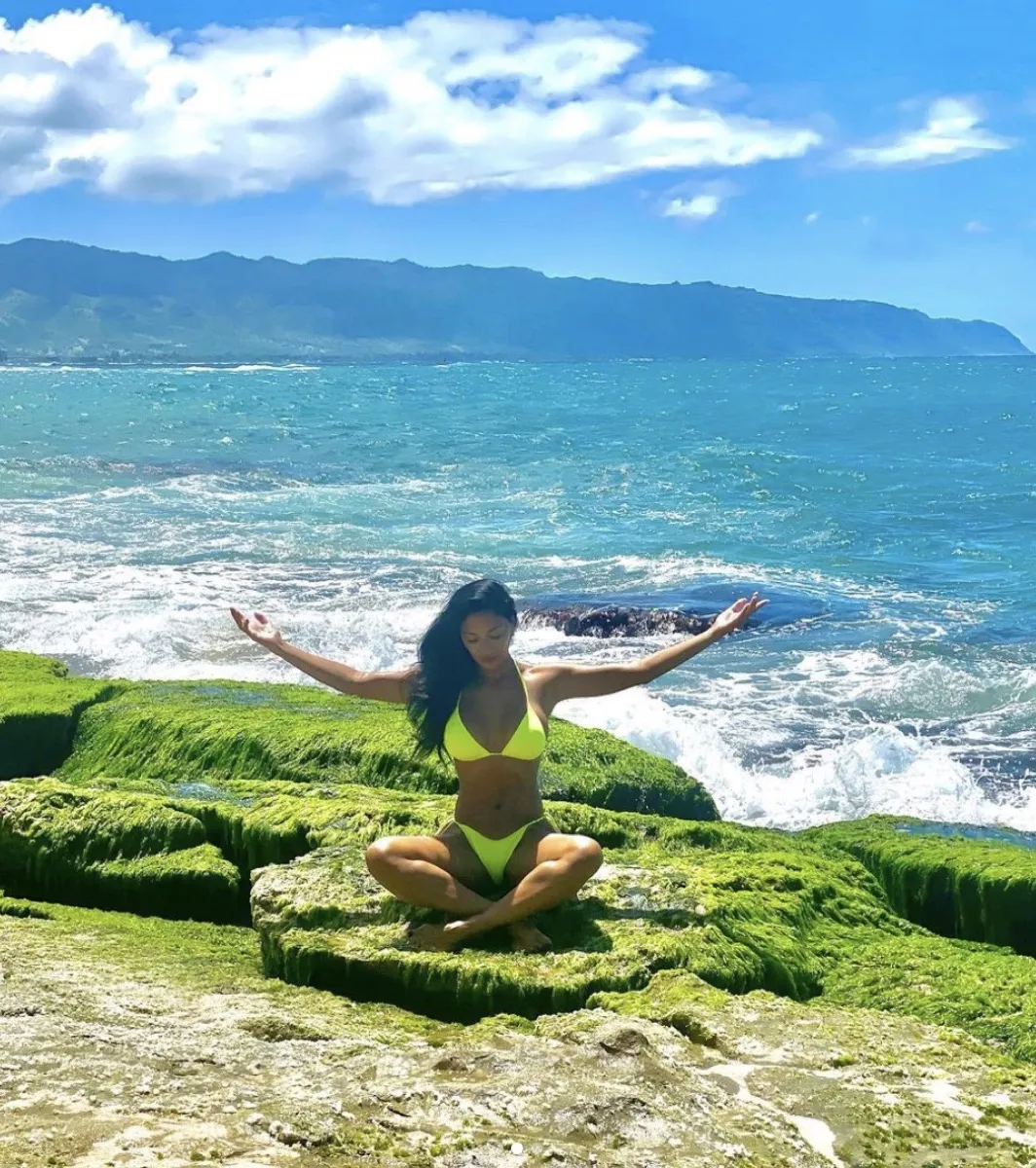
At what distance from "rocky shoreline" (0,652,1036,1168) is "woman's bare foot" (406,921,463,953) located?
3.4 inches

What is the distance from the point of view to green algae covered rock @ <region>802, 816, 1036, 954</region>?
26.7ft

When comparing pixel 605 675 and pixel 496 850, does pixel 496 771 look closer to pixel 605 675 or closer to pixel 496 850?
pixel 496 850

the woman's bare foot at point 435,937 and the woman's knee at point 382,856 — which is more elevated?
the woman's knee at point 382,856

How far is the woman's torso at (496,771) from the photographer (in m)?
6.76

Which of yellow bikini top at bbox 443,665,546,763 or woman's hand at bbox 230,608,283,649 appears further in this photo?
woman's hand at bbox 230,608,283,649

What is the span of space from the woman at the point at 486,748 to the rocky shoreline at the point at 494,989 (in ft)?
0.81

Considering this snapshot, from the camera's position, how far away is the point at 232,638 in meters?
21.9

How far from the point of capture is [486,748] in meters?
6.75

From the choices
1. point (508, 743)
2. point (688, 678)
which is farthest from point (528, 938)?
point (688, 678)

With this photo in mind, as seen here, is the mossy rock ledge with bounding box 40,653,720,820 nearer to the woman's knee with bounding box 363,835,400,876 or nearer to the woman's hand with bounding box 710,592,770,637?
the woman's hand with bounding box 710,592,770,637

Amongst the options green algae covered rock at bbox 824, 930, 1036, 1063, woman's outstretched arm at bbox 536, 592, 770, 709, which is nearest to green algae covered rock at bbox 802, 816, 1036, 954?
green algae covered rock at bbox 824, 930, 1036, 1063

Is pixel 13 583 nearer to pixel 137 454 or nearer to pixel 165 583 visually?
pixel 165 583

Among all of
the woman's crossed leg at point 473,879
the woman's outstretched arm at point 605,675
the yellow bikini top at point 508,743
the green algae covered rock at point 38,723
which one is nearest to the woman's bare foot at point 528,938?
the woman's crossed leg at point 473,879

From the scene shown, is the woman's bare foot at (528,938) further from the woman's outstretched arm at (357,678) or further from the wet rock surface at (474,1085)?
the woman's outstretched arm at (357,678)
